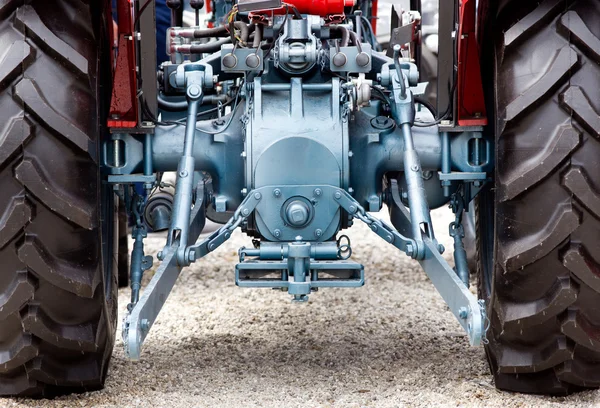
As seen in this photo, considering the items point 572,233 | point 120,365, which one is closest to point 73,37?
point 120,365

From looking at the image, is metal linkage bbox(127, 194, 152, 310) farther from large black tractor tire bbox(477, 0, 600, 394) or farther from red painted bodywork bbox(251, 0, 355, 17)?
large black tractor tire bbox(477, 0, 600, 394)

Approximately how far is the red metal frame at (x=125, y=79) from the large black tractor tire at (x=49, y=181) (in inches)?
5.6

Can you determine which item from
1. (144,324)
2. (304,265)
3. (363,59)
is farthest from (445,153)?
(144,324)

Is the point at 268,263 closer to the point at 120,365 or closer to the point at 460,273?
the point at 460,273

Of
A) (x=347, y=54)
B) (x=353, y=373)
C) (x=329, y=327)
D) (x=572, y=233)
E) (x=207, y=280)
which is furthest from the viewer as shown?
(x=207, y=280)

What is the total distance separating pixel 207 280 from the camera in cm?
607

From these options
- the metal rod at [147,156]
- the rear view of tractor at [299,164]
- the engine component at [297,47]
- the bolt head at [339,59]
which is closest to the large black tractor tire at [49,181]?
the rear view of tractor at [299,164]

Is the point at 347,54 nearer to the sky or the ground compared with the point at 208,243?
nearer to the sky

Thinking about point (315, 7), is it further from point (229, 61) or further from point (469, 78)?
point (469, 78)

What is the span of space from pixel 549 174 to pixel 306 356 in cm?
156

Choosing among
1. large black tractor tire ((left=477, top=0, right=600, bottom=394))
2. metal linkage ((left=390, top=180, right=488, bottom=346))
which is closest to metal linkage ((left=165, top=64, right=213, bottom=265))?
metal linkage ((left=390, top=180, right=488, bottom=346))

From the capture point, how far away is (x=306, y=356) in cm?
429

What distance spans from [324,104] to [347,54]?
198 mm

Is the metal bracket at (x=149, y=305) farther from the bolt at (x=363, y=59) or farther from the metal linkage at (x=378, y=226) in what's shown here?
the bolt at (x=363, y=59)
